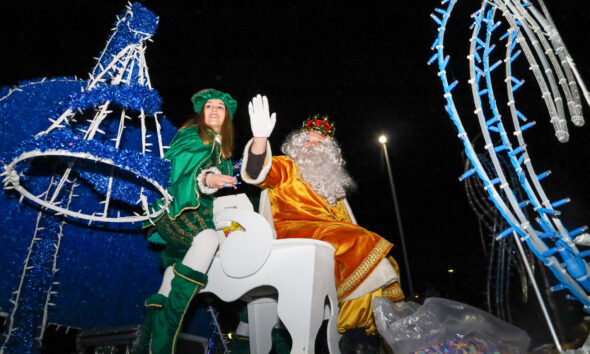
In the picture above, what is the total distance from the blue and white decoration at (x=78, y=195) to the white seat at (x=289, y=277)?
0.50 m

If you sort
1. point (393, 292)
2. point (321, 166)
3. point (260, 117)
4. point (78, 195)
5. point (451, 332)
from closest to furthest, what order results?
point (451, 332), point (260, 117), point (393, 292), point (78, 195), point (321, 166)

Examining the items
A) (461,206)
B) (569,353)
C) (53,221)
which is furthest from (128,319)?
(461,206)

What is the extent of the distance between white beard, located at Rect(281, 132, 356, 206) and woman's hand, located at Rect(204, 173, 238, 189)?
110 centimetres

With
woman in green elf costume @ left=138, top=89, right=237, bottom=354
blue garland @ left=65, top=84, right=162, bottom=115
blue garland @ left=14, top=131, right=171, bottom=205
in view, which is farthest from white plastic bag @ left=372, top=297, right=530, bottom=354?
blue garland @ left=65, top=84, right=162, bottom=115

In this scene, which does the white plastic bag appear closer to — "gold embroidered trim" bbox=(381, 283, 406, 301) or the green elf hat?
"gold embroidered trim" bbox=(381, 283, 406, 301)

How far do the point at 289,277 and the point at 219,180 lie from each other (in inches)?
25.9

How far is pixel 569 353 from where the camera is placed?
1141mm

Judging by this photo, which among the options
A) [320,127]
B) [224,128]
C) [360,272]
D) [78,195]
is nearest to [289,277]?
[360,272]

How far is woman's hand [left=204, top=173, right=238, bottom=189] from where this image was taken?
188 centimetres

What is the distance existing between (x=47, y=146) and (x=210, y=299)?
1747 mm

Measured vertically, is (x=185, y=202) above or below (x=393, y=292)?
above

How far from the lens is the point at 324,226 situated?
2291 millimetres

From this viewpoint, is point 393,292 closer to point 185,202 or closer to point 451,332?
point 451,332

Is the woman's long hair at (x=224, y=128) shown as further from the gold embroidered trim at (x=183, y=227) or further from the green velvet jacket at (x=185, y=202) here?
the gold embroidered trim at (x=183, y=227)
